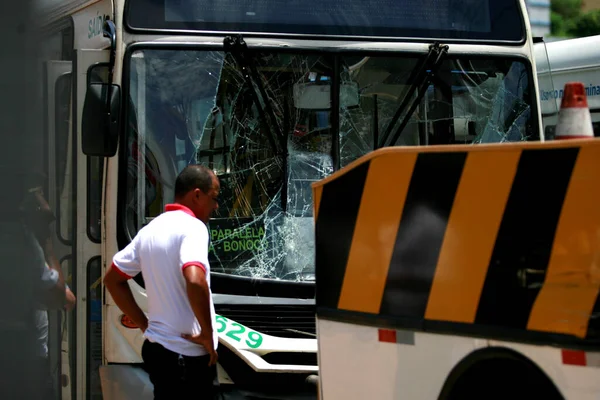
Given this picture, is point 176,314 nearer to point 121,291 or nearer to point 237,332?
point 121,291

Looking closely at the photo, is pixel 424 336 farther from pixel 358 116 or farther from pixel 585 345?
pixel 358 116

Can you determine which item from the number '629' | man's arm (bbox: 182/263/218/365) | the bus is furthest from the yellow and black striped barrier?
the bus

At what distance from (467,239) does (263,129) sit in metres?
2.48

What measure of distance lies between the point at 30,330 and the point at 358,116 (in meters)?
2.85

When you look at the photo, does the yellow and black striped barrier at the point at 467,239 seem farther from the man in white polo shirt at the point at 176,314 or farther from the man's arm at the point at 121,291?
the man's arm at the point at 121,291

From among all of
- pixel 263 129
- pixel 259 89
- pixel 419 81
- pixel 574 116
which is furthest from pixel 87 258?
pixel 574 116

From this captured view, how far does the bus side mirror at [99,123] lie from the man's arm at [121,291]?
2.89ft

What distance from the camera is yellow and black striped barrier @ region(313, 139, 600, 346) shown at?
10.5 feet

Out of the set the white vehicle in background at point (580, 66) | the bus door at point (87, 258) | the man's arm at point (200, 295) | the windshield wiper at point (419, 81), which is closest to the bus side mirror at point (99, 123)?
the bus door at point (87, 258)

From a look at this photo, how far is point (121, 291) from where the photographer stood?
192 inches

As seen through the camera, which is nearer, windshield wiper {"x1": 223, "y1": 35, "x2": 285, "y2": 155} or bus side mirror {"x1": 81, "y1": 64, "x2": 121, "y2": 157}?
bus side mirror {"x1": 81, "y1": 64, "x2": 121, "y2": 157}

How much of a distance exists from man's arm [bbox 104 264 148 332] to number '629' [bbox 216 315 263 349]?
626 mm

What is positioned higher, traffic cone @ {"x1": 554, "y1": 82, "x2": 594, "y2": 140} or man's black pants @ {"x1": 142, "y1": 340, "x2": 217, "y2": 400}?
traffic cone @ {"x1": 554, "y1": 82, "x2": 594, "y2": 140}

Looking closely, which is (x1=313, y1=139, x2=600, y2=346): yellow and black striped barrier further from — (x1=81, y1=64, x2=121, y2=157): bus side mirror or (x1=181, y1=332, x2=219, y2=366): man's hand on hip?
(x1=81, y1=64, x2=121, y2=157): bus side mirror
